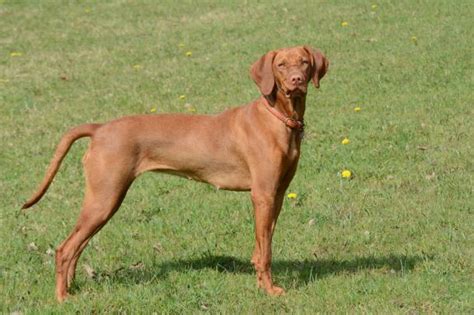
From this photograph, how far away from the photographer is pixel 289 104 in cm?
625

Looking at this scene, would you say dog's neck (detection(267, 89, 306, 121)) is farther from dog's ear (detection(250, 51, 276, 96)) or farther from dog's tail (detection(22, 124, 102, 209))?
dog's tail (detection(22, 124, 102, 209))

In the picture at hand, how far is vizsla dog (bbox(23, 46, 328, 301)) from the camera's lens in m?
6.12

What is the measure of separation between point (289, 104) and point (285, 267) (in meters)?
1.36

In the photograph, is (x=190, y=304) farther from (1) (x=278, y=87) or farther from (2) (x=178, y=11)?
(2) (x=178, y=11)

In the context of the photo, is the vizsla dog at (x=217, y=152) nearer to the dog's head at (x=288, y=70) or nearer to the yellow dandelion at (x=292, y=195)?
the dog's head at (x=288, y=70)

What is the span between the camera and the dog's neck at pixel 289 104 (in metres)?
6.25

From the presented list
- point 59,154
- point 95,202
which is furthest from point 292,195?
point 59,154

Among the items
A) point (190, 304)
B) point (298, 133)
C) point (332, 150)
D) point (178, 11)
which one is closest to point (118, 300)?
point (190, 304)

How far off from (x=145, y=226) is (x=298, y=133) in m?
2.12

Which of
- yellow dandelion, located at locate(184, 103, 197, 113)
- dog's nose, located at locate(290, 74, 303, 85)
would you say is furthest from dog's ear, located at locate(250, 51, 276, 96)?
yellow dandelion, located at locate(184, 103, 197, 113)

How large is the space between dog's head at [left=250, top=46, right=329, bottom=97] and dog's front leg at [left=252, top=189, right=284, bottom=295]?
2.50 feet

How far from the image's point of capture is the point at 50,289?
6.31 meters

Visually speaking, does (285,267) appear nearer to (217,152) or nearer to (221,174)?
(221,174)

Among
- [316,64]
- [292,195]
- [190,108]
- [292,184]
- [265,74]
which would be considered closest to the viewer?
[265,74]
